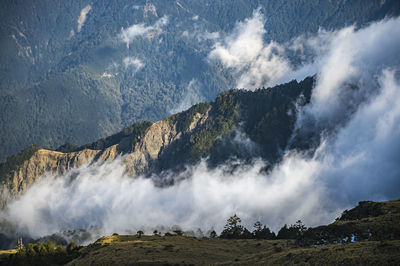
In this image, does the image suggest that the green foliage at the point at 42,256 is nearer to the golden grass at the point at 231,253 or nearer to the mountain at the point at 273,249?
the mountain at the point at 273,249

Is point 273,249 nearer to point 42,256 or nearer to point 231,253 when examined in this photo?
point 231,253

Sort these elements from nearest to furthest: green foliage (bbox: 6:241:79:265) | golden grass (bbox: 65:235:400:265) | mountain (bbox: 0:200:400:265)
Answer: golden grass (bbox: 65:235:400:265) → mountain (bbox: 0:200:400:265) → green foliage (bbox: 6:241:79:265)

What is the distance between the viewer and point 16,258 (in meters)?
140

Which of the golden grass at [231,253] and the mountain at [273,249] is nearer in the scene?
the golden grass at [231,253]

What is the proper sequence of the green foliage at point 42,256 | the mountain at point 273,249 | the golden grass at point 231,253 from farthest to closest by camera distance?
1. the green foliage at point 42,256
2. the mountain at point 273,249
3. the golden grass at point 231,253

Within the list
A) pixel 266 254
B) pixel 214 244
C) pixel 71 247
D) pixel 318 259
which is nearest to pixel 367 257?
pixel 318 259

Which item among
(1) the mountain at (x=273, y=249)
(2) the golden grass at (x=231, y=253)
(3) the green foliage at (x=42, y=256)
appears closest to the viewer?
(2) the golden grass at (x=231, y=253)

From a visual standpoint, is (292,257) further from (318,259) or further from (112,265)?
(112,265)

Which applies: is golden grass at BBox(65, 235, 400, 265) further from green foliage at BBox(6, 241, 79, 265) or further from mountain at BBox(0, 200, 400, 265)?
green foliage at BBox(6, 241, 79, 265)

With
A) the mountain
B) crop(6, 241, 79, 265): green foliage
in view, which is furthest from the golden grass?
crop(6, 241, 79, 265): green foliage

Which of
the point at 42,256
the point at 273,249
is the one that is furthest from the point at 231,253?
the point at 42,256

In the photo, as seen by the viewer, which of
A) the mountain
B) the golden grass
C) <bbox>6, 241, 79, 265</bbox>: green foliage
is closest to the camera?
the golden grass

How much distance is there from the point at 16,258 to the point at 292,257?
102563mm

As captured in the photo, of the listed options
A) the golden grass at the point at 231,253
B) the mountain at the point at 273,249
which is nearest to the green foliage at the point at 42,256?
the mountain at the point at 273,249
